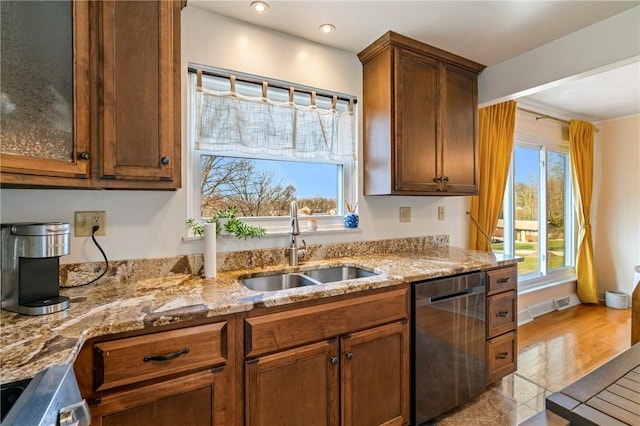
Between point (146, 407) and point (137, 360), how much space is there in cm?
18

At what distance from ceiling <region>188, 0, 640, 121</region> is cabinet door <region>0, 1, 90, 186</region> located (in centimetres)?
82

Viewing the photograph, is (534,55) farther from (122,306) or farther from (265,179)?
(122,306)

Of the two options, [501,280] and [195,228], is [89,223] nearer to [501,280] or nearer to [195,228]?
[195,228]

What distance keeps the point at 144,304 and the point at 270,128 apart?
1291 mm

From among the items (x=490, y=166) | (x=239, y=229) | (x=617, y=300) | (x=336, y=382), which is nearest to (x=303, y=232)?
(x=239, y=229)

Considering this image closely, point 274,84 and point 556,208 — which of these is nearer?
point 274,84

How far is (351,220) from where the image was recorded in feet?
7.57

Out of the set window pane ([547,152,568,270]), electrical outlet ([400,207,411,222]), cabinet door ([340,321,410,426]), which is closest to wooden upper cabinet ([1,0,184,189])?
cabinet door ([340,321,410,426])

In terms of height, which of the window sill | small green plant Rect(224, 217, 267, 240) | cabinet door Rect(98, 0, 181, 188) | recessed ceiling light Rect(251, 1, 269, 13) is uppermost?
recessed ceiling light Rect(251, 1, 269, 13)

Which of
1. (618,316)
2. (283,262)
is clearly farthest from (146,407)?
(618,316)

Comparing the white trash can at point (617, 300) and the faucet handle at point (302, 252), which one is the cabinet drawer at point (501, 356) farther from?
the white trash can at point (617, 300)

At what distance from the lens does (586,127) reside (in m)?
4.14

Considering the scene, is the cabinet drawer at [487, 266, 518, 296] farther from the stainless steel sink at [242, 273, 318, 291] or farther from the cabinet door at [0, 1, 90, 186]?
the cabinet door at [0, 1, 90, 186]

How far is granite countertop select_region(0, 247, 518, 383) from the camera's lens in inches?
33.3
